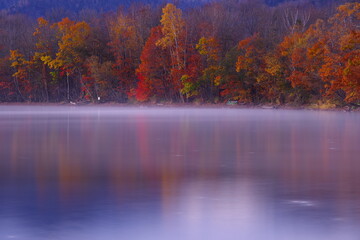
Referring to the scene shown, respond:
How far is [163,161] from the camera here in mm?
12242

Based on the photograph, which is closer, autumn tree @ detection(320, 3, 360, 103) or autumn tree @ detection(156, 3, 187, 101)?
autumn tree @ detection(320, 3, 360, 103)

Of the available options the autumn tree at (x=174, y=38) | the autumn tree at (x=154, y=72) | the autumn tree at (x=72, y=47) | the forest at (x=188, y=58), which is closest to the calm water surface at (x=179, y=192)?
the forest at (x=188, y=58)

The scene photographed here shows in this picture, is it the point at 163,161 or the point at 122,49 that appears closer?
the point at 163,161

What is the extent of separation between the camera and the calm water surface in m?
6.12

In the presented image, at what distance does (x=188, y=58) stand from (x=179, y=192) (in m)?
55.0

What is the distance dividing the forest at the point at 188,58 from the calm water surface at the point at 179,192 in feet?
93.9

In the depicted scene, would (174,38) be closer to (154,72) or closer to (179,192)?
(154,72)

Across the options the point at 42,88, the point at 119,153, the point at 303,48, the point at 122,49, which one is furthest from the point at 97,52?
the point at 119,153

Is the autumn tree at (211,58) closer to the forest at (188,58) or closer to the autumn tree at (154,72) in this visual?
the forest at (188,58)

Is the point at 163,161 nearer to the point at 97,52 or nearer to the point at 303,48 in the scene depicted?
the point at 303,48

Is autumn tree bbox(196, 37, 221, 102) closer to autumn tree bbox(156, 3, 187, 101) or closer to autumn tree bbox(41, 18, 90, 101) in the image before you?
autumn tree bbox(156, 3, 187, 101)

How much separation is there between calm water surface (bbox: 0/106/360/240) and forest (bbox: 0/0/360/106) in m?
28.6

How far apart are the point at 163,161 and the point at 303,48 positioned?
38.2m

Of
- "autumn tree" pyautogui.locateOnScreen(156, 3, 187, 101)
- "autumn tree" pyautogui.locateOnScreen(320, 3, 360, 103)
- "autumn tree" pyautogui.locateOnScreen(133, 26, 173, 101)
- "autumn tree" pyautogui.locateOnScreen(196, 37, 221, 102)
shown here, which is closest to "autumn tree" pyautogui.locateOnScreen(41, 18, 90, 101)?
"autumn tree" pyautogui.locateOnScreen(133, 26, 173, 101)
